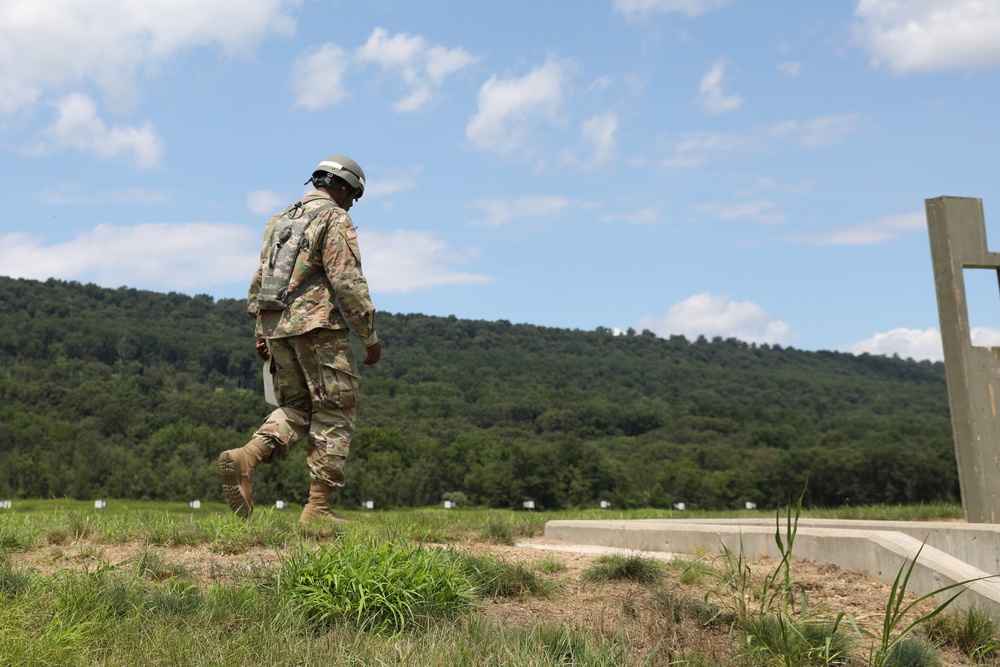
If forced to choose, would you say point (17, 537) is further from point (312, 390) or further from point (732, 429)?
point (732, 429)

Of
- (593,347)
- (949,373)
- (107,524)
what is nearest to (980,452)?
(949,373)

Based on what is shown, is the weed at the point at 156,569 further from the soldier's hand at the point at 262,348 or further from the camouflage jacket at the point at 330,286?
the soldier's hand at the point at 262,348

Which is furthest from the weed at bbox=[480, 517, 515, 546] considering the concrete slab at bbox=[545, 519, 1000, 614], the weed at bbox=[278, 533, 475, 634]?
the weed at bbox=[278, 533, 475, 634]

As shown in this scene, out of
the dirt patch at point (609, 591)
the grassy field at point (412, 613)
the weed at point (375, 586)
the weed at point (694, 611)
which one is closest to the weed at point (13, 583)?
the grassy field at point (412, 613)

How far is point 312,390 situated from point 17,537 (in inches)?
82.9

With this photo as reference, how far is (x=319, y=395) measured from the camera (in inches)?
255

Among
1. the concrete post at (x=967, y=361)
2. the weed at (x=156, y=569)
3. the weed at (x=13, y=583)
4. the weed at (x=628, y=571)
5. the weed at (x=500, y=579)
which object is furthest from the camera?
the concrete post at (x=967, y=361)

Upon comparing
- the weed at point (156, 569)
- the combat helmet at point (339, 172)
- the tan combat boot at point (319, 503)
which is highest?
the combat helmet at point (339, 172)

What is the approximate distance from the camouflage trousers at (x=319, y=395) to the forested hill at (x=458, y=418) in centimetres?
400

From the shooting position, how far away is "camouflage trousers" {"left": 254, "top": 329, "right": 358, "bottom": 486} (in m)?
6.41

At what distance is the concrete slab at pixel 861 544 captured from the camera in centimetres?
457

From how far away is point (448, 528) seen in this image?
230 inches

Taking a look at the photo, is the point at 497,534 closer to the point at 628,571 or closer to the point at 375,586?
the point at 628,571

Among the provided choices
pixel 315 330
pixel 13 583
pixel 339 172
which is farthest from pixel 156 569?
pixel 339 172
